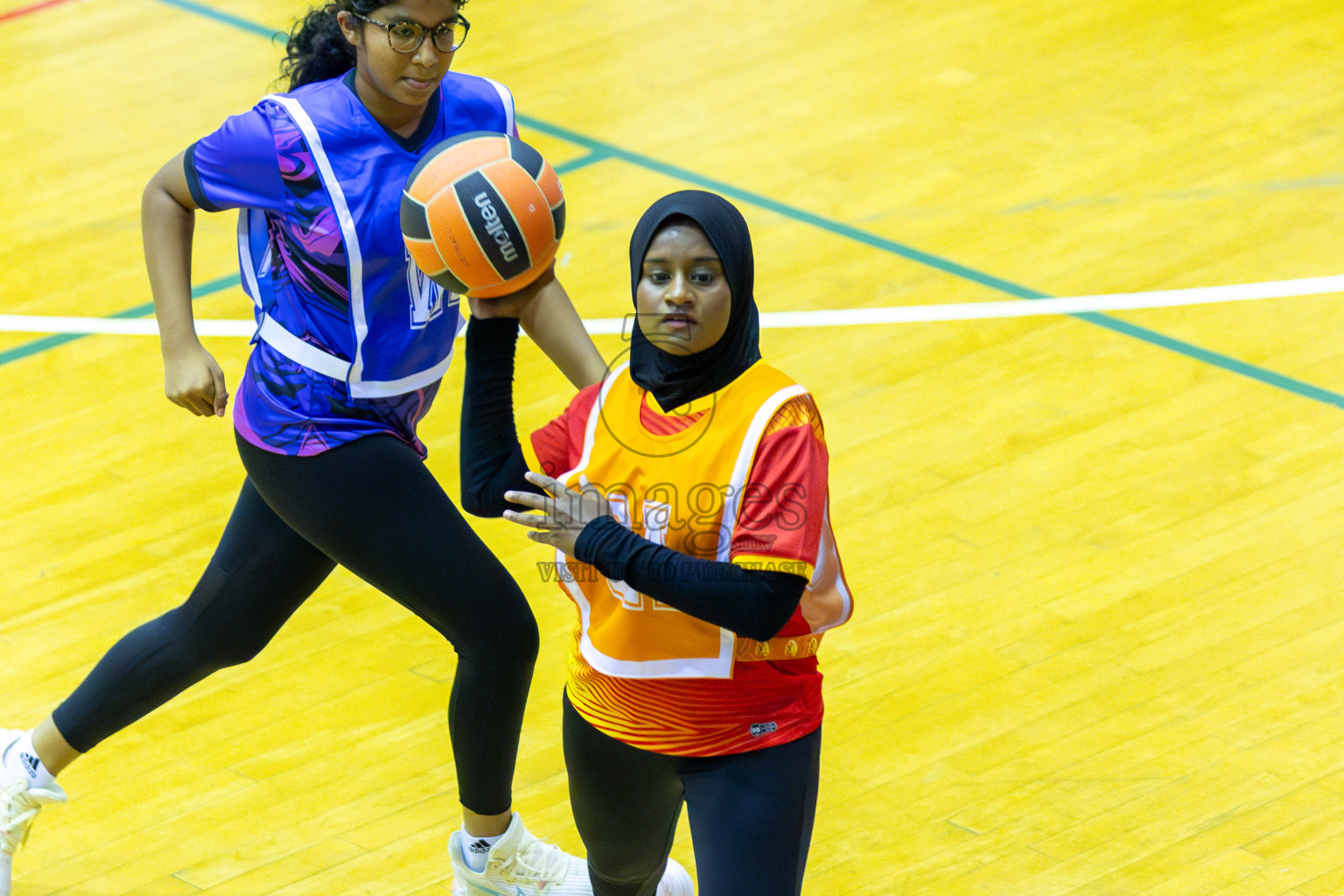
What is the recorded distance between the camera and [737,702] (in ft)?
8.98

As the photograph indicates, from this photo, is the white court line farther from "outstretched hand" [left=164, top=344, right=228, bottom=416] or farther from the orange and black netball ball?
the orange and black netball ball

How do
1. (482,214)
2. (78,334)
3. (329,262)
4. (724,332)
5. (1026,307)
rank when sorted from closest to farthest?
(724,332) → (482,214) → (329,262) → (1026,307) → (78,334)

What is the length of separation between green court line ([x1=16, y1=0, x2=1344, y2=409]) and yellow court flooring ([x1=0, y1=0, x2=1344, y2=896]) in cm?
2

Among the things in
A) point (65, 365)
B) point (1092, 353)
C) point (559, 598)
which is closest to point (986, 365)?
point (1092, 353)

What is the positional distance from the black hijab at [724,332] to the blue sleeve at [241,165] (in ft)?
2.86

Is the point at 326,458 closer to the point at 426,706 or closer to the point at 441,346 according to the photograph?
the point at 441,346

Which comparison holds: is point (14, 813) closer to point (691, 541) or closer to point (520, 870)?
point (520, 870)

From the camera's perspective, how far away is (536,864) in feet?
11.7

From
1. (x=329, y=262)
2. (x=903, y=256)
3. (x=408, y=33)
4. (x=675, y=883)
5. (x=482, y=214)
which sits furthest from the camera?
(x=903, y=256)

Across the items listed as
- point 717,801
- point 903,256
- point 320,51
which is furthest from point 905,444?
point 717,801

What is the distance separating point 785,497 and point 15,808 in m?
1.95

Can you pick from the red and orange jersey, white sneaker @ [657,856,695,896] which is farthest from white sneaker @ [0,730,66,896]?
the red and orange jersey

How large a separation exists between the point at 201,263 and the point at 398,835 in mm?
3331

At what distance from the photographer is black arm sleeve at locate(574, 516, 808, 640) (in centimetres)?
254
